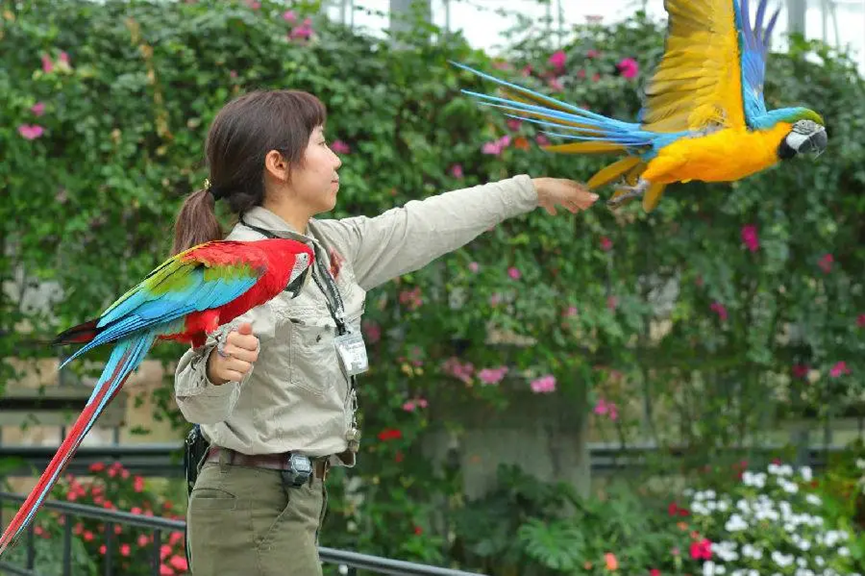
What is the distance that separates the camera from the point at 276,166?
1.89m

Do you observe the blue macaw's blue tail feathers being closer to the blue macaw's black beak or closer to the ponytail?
the blue macaw's black beak

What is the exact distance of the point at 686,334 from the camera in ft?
18.1

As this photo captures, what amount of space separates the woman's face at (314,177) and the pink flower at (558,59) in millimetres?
3178

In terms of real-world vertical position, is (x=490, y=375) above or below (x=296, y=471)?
above

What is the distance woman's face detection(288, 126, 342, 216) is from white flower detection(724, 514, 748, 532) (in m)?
3.80

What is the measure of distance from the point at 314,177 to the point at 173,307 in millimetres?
514

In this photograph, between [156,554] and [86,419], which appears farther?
[156,554]

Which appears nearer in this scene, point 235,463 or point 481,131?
point 235,463

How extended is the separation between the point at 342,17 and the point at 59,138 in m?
1.24

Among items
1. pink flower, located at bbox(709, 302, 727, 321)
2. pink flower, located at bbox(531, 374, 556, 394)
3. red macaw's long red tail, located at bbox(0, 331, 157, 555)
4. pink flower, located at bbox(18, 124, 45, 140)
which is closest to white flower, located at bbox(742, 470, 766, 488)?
pink flower, located at bbox(709, 302, 727, 321)

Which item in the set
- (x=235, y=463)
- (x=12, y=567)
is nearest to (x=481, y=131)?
(x=12, y=567)

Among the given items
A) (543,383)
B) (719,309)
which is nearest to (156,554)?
(543,383)

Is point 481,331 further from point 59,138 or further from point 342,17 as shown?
point 59,138

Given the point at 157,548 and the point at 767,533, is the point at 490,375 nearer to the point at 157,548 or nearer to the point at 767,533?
the point at 767,533
